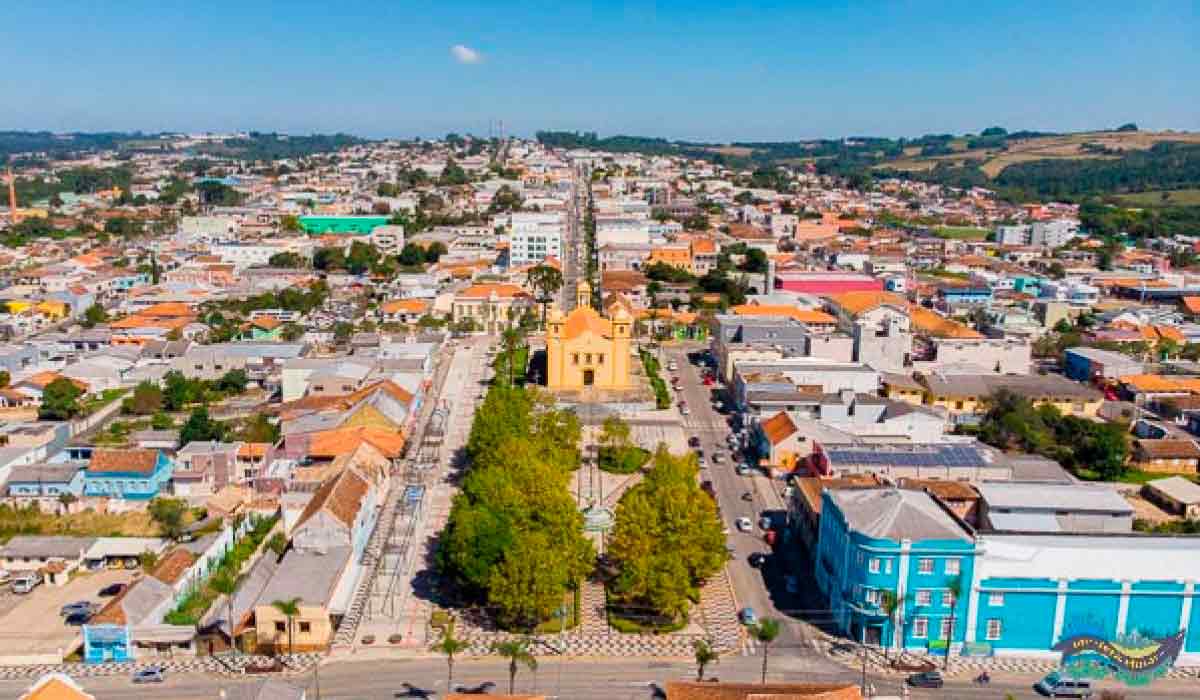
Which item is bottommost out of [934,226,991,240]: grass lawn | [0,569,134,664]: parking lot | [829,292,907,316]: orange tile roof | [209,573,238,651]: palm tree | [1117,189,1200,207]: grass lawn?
[0,569,134,664]: parking lot

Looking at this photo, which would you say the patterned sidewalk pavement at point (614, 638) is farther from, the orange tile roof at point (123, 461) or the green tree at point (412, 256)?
the green tree at point (412, 256)

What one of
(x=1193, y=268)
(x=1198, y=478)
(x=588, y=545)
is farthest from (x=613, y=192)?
(x=588, y=545)

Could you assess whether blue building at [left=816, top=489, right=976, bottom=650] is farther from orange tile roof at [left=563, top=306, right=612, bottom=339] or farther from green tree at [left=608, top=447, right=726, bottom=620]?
orange tile roof at [left=563, top=306, right=612, bottom=339]

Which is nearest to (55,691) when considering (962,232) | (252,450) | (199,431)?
(252,450)

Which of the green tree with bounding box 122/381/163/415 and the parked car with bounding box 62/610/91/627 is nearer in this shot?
the parked car with bounding box 62/610/91/627

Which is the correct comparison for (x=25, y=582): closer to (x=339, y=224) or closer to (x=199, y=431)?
(x=199, y=431)

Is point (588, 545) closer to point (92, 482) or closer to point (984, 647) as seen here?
point (984, 647)

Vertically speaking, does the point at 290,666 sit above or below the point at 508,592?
below

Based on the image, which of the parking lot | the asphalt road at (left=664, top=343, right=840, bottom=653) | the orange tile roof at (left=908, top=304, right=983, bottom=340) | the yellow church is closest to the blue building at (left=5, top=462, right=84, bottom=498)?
the parking lot
